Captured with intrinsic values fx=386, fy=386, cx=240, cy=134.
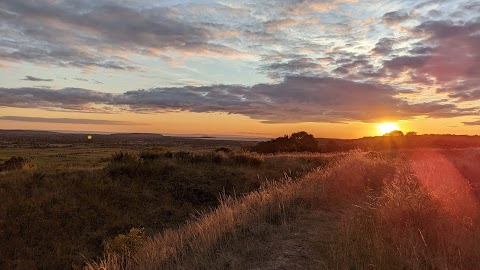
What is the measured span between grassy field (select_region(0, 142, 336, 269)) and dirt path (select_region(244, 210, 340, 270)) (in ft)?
20.7

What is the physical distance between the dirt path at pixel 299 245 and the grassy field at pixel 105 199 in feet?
20.7

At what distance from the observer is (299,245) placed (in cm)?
671

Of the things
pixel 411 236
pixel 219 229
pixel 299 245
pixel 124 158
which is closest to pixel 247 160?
pixel 124 158

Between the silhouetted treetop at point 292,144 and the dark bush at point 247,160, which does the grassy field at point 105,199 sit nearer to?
the dark bush at point 247,160

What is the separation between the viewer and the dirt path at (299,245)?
597 centimetres

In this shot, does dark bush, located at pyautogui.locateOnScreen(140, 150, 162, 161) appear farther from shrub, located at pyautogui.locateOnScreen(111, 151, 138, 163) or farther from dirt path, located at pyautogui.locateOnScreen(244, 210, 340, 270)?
dirt path, located at pyautogui.locateOnScreen(244, 210, 340, 270)

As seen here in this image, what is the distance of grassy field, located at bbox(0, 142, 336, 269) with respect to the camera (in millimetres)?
19328

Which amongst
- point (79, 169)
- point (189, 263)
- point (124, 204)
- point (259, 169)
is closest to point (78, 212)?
point (124, 204)

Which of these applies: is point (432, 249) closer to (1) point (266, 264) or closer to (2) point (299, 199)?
(1) point (266, 264)

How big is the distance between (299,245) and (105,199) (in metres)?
20.3

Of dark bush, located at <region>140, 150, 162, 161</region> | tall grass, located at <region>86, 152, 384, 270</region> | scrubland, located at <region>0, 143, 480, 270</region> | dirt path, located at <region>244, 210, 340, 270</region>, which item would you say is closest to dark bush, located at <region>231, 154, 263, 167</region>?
scrubland, located at <region>0, 143, 480, 270</region>

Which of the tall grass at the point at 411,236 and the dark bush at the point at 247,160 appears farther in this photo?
the dark bush at the point at 247,160

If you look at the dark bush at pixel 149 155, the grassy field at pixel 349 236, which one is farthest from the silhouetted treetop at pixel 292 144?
the grassy field at pixel 349 236

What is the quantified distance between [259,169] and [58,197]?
53.5 feet
